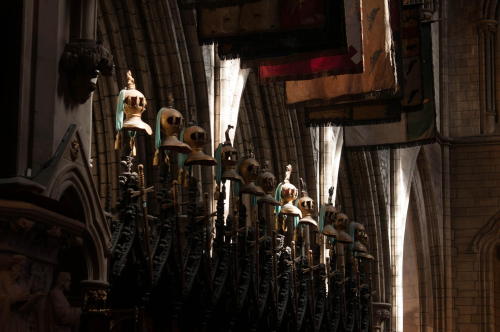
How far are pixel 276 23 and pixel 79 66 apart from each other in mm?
5316

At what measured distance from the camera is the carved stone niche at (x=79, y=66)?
10.9 metres

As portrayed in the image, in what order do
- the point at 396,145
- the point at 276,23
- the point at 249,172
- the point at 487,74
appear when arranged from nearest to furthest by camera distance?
the point at 276,23 → the point at 249,172 → the point at 396,145 → the point at 487,74

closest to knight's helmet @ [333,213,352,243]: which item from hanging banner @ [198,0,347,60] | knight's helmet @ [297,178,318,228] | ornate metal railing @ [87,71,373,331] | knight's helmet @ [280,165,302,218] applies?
ornate metal railing @ [87,71,373,331]

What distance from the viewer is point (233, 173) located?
17500 millimetres

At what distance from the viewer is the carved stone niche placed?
10945mm

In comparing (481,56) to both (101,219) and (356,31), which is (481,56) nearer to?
(356,31)

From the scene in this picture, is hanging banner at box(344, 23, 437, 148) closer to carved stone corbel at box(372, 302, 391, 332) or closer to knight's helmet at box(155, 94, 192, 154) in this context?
carved stone corbel at box(372, 302, 391, 332)

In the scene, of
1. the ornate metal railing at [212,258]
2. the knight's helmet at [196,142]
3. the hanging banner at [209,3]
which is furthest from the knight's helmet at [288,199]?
the hanging banner at [209,3]

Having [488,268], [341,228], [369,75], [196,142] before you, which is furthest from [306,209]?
[488,268]

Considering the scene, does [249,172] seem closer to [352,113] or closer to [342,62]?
[342,62]

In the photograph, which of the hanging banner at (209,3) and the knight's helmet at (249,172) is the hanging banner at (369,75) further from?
the hanging banner at (209,3)

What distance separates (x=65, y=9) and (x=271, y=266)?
8252 mm

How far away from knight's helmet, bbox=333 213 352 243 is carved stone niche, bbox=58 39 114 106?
1165 cm

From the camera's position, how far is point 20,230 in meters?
9.57
